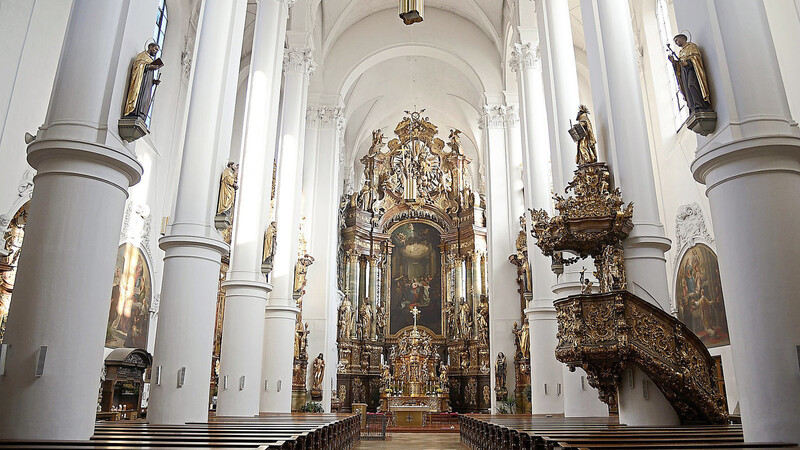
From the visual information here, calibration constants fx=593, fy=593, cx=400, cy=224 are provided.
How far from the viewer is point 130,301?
43.8 feet

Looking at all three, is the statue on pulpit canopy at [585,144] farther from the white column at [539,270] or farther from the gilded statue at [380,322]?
the gilded statue at [380,322]

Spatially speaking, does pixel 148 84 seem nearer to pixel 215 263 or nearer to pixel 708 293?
pixel 215 263

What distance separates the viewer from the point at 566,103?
432 inches

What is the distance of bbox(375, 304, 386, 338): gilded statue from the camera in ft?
80.8

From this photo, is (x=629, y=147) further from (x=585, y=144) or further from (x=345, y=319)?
(x=345, y=319)

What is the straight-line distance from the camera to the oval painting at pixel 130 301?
41.7 ft

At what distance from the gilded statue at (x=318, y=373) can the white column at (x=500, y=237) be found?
17.2 feet

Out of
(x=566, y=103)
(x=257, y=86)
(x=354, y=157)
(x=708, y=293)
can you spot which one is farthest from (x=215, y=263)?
(x=354, y=157)

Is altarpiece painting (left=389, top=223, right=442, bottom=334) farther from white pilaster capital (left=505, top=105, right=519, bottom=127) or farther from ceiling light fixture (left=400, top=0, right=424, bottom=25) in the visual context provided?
ceiling light fixture (left=400, top=0, right=424, bottom=25)

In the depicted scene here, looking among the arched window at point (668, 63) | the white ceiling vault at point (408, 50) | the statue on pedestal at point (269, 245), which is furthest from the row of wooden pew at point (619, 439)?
the white ceiling vault at point (408, 50)

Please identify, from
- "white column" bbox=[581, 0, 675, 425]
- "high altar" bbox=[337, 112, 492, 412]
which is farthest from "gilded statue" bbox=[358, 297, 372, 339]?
"white column" bbox=[581, 0, 675, 425]

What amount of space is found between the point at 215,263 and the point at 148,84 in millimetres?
2909

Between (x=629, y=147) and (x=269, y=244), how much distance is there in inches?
256

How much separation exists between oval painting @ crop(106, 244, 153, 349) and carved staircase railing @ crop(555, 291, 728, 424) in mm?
9817
